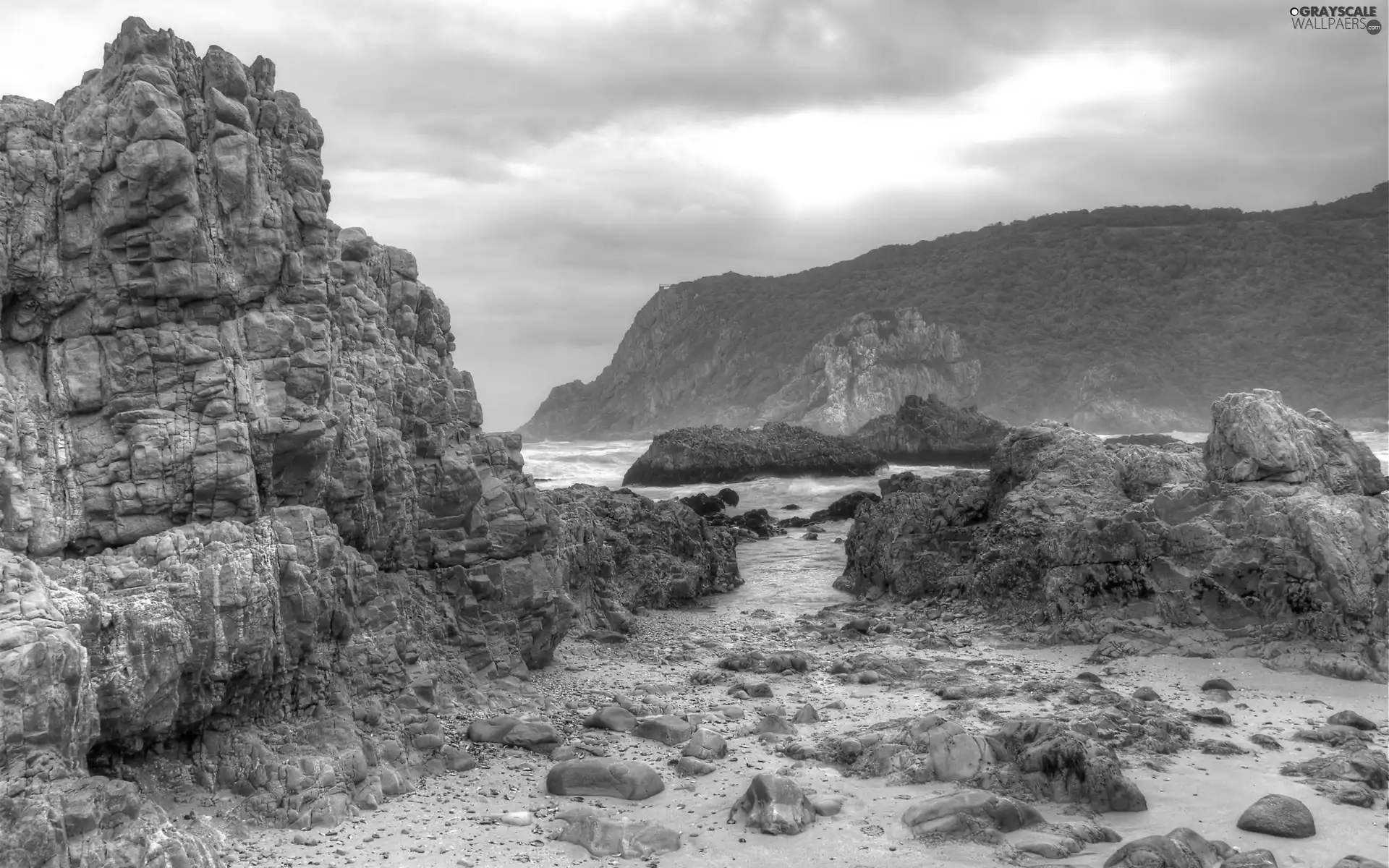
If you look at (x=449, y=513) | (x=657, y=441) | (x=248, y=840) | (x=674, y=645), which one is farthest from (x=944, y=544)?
(x=657, y=441)

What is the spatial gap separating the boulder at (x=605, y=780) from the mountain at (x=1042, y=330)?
254ft

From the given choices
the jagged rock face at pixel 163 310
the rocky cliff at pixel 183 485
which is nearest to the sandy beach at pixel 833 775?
the rocky cliff at pixel 183 485

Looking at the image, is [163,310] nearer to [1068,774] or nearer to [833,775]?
[833,775]

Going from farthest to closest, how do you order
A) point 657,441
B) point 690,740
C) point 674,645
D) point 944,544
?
point 657,441, point 944,544, point 674,645, point 690,740

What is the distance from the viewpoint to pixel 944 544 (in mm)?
16719

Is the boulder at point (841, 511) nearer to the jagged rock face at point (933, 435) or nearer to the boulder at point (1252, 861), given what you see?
the jagged rock face at point (933, 435)

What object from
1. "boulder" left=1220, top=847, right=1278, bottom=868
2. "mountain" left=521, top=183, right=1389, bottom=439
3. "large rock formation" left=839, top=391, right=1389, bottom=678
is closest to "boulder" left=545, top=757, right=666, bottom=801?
"boulder" left=1220, top=847, right=1278, bottom=868

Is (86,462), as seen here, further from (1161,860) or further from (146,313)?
(1161,860)

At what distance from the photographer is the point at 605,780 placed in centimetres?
800

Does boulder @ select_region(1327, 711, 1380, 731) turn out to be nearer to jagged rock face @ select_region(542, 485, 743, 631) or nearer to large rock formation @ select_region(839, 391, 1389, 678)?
large rock formation @ select_region(839, 391, 1389, 678)

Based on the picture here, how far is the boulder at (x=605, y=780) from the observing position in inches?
312

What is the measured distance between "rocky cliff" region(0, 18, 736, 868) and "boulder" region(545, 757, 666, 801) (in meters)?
1.16

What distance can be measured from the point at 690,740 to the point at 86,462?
5.29 meters

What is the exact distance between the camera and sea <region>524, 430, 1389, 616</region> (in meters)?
17.4
